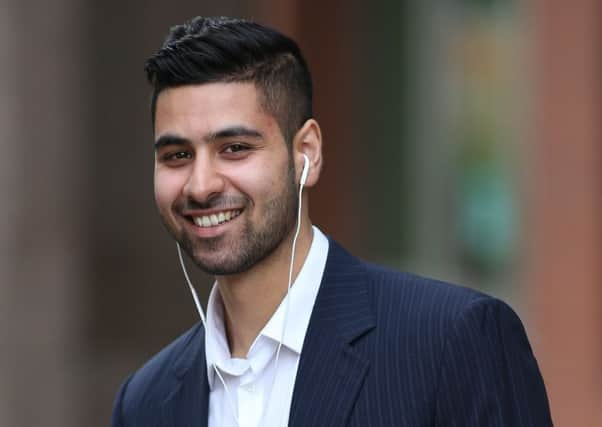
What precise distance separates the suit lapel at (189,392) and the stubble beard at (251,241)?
0.38 metres

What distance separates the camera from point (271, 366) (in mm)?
3723

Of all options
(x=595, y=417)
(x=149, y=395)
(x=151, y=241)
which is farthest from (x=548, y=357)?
(x=149, y=395)

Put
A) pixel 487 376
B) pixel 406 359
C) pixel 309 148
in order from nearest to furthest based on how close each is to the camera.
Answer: pixel 487 376 < pixel 406 359 < pixel 309 148

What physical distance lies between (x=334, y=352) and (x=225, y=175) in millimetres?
563

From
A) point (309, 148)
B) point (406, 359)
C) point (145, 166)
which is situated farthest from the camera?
point (145, 166)

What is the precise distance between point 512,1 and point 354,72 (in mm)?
1595

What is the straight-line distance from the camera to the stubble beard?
11.9 feet

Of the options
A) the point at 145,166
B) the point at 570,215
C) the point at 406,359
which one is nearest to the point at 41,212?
the point at 145,166

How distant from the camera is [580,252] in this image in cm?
845

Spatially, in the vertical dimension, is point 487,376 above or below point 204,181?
below

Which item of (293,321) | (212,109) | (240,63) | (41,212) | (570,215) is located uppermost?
(240,63)

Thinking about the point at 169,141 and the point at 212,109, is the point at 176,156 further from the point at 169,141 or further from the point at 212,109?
the point at 212,109

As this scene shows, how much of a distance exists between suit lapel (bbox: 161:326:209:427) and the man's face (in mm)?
399

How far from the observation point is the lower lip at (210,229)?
3.61 m
